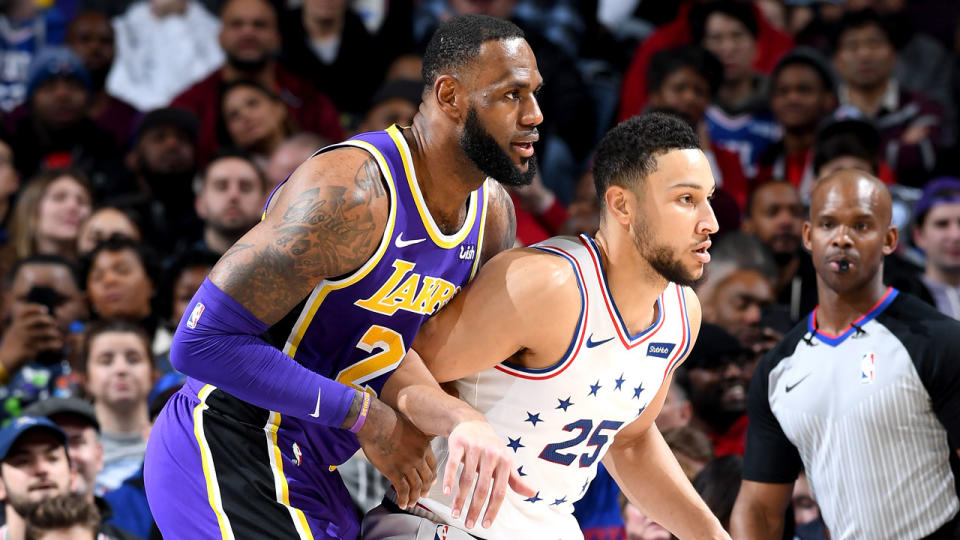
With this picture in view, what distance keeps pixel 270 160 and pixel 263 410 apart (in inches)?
194

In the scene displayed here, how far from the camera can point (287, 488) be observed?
11.6 ft

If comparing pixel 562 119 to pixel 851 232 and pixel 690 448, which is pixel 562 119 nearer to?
pixel 690 448

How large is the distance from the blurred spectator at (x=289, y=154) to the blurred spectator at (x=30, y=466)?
2.68 meters

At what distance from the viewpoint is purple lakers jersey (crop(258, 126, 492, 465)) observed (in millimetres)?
3477

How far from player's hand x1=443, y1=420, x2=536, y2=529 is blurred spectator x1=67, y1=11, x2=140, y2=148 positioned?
6770 mm

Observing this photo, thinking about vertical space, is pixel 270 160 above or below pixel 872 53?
below

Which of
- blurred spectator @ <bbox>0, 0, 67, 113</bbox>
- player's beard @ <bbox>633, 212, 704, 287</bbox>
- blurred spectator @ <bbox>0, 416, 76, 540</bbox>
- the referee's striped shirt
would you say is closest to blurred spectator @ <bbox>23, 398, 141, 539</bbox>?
blurred spectator @ <bbox>0, 416, 76, 540</bbox>

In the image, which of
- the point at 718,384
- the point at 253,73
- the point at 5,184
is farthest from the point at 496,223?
the point at 5,184

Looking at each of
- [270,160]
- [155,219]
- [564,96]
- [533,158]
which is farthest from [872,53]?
[533,158]

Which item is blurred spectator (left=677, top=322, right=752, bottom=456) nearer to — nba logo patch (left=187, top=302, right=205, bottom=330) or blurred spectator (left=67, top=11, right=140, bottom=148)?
nba logo patch (left=187, top=302, right=205, bottom=330)

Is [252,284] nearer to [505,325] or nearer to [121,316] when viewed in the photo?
[505,325]

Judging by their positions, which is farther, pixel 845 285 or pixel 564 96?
pixel 564 96

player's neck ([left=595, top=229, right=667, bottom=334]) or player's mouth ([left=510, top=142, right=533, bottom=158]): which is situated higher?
player's mouth ([left=510, top=142, right=533, bottom=158])

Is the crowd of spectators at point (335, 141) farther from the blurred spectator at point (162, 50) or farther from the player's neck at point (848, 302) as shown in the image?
the player's neck at point (848, 302)
